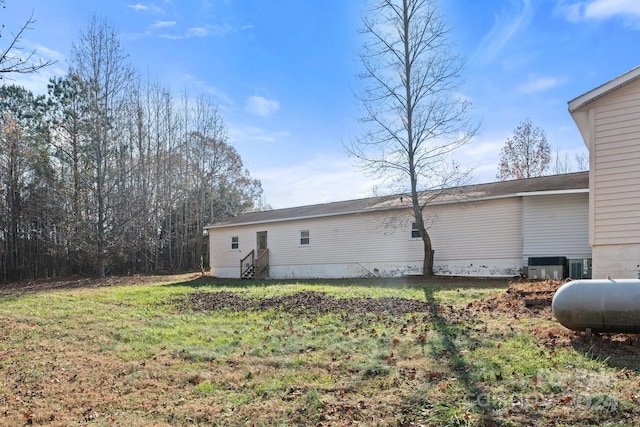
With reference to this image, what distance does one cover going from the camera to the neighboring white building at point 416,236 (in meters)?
15.4

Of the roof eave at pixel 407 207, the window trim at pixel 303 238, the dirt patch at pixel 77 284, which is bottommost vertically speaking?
the dirt patch at pixel 77 284

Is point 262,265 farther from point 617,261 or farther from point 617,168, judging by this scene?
point 617,168

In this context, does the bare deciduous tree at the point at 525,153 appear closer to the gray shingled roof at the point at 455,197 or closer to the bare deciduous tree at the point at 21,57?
the gray shingled roof at the point at 455,197

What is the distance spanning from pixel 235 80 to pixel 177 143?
18.9 meters

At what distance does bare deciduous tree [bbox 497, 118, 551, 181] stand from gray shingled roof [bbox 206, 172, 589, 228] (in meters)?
13.9

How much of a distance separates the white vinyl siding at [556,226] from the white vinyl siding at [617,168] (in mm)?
6410

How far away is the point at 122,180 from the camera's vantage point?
78.2 feet

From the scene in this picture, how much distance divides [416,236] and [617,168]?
10154mm

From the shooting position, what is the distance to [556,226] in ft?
50.2

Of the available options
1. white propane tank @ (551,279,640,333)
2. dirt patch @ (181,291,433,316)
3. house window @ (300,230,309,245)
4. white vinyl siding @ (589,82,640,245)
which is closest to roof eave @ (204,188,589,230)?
house window @ (300,230,309,245)

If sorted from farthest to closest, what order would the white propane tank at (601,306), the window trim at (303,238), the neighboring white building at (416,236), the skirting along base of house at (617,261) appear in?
1. the window trim at (303,238)
2. the neighboring white building at (416,236)
3. the skirting along base of house at (617,261)
4. the white propane tank at (601,306)

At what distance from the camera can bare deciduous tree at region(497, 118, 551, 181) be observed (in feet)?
102

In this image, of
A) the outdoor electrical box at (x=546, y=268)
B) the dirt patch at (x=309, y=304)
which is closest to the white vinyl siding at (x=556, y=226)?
the outdoor electrical box at (x=546, y=268)

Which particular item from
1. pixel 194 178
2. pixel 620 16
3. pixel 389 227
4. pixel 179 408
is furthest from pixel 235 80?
pixel 194 178
